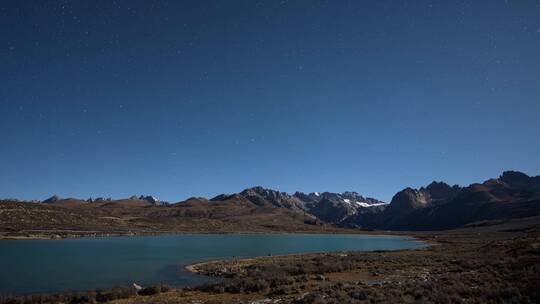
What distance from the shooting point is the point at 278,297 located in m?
24.3

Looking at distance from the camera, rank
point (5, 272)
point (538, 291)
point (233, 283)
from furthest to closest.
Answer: point (5, 272) → point (233, 283) → point (538, 291)

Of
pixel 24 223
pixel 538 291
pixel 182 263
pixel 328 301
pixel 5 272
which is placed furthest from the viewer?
pixel 24 223

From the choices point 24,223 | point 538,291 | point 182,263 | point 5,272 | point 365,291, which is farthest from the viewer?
point 24,223

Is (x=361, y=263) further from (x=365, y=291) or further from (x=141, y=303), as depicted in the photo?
(x=141, y=303)

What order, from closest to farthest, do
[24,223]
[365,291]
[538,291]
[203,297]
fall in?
1. [538,291]
2. [365,291]
3. [203,297]
4. [24,223]

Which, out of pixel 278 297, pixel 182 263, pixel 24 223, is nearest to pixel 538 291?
pixel 278 297

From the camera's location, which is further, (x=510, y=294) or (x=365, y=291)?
(x=365, y=291)

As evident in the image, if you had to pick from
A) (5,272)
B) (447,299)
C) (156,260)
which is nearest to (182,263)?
(156,260)

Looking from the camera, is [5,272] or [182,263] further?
[182,263]

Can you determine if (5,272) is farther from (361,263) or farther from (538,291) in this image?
(538,291)

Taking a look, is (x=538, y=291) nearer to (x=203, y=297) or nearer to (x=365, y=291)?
(x=365, y=291)

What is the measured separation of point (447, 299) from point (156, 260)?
1654 inches

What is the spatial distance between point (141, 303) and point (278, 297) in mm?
7975

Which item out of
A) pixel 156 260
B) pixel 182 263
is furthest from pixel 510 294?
pixel 156 260
